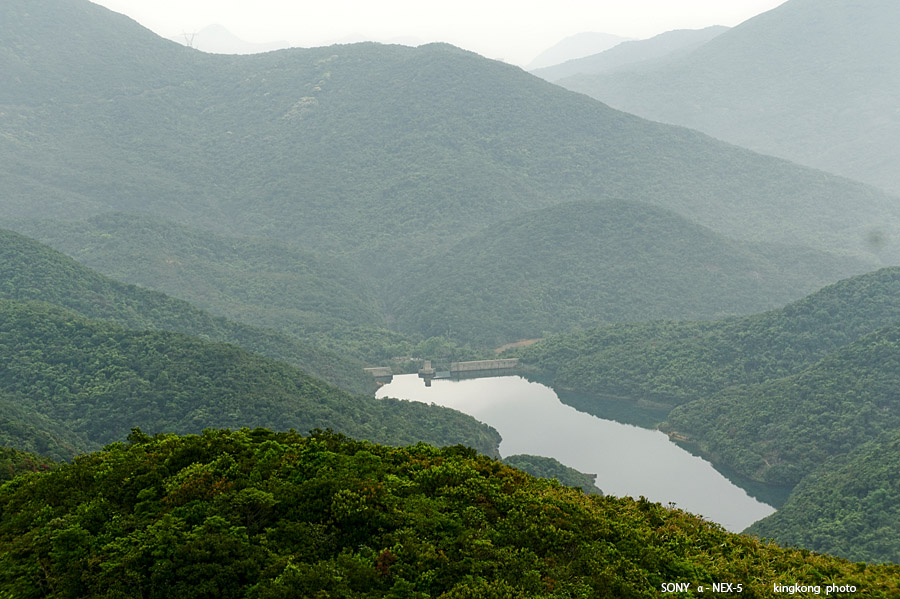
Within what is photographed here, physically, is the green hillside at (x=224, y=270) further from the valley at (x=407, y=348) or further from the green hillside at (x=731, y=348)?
the green hillside at (x=731, y=348)

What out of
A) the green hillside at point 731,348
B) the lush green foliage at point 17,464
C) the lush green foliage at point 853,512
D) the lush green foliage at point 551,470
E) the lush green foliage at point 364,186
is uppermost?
the lush green foliage at point 364,186

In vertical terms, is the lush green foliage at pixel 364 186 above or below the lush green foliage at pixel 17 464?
above

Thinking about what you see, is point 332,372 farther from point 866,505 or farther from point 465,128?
point 465,128

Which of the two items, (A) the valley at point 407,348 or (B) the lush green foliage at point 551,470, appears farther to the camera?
(B) the lush green foliage at point 551,470

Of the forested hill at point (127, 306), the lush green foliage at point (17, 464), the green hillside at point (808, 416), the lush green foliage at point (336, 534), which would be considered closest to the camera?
the lush green foliage at point (336, 534)

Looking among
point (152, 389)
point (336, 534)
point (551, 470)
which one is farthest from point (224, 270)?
point (336, 534)

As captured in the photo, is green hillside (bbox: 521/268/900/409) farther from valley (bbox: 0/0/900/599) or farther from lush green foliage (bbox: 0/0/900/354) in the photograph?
lush green foliage (bbox: 0/0/900/354)

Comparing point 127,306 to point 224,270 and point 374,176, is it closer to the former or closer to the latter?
point 224,270

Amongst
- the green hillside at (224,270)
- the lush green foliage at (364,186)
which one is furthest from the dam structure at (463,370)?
the lush green foliage at (364,186)
